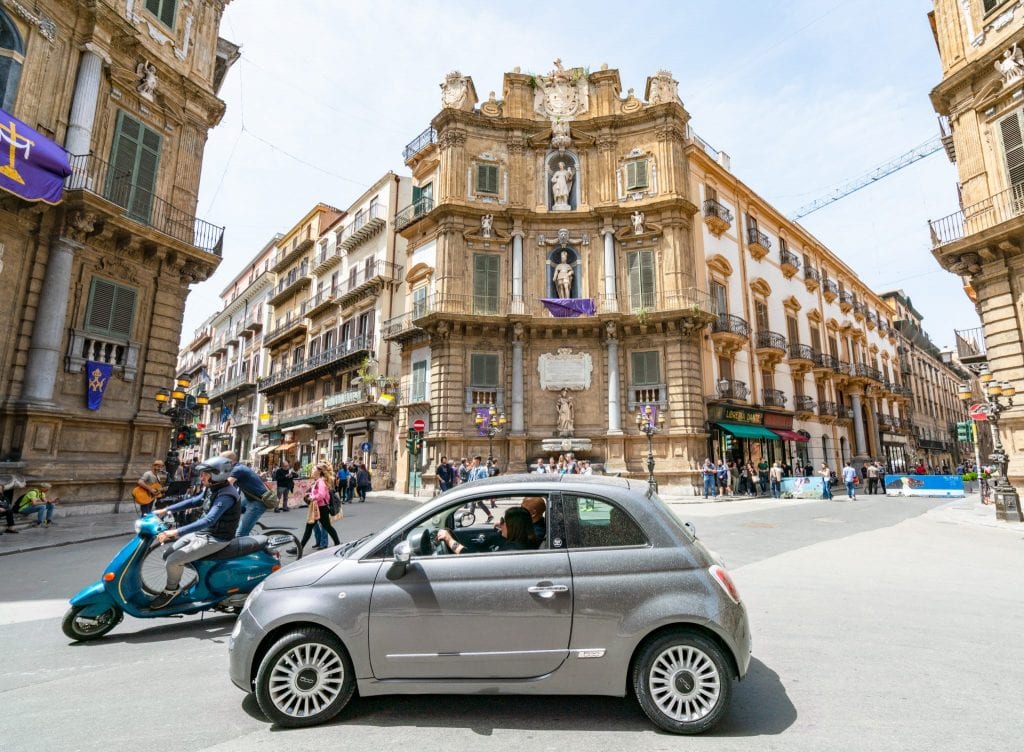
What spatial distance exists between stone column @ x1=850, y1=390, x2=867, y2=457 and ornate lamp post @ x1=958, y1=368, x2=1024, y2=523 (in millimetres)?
22601

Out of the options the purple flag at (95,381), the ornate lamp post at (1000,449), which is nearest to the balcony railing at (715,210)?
the ornate lamp post at (1000,449)

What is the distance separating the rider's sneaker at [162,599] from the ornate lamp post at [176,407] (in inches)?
444

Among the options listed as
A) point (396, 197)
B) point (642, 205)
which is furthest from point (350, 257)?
point (642, 205)

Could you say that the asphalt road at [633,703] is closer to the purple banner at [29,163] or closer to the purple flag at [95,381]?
the purple flag at [95,381]

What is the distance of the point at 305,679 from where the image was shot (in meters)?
3.35

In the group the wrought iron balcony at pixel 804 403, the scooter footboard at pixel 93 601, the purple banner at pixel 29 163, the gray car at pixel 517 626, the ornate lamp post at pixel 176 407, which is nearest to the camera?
the gray car at pixel 517 626

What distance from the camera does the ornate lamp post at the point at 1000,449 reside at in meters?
13.0

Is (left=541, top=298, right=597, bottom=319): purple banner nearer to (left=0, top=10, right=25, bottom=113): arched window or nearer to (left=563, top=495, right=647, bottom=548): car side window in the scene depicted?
(left=0, top=10, right=25, bottom=113): arched window

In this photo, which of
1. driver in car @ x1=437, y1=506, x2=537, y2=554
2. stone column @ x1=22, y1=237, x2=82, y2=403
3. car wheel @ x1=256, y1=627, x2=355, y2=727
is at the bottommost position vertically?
car wheel @ x1=256, y1=627, x2=355, y2=727

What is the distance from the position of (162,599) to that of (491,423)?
17909 millimetres

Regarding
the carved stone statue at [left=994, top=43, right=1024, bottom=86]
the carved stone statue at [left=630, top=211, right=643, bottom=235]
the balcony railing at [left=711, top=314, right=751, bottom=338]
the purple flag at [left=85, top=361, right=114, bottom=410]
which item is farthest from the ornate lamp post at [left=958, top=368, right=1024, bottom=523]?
the purple flag at [left=85, top=361, right=114, bottom=410]

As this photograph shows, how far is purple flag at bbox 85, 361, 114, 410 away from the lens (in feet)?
46.3

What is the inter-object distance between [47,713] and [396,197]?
96.9ft

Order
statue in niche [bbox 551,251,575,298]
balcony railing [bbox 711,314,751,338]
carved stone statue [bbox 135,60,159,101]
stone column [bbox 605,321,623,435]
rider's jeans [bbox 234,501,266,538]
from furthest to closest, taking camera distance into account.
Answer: statue in niche [bbox 551,251,575,298] → balcony railing [bbox 711,314,751,338] → stone column [bbox 605,321,623,435] → carved stone statue [bbox 135,60,159,101] → rider's jeans [bbox 234,501,266,538]
